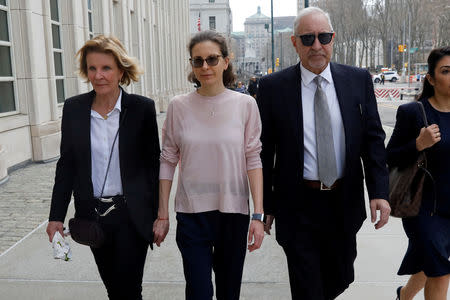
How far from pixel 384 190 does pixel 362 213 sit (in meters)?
0.20

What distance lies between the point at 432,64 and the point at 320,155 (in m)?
1.07

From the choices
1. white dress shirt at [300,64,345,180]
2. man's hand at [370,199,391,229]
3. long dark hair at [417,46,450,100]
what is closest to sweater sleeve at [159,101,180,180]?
white dress shirt at [300,64,345,180]

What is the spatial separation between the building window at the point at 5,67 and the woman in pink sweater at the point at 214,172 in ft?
27.3

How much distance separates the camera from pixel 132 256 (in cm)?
289

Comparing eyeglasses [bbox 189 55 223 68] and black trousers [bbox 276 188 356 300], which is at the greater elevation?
eyeglasses [bbox 189 55 223 68]

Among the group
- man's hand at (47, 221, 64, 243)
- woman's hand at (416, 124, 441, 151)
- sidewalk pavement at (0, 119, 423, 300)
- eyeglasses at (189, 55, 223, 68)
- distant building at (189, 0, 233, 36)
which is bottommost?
sidewalk pavement at (0, 119, 423, 300)

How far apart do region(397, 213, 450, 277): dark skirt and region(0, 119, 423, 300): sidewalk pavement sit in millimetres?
983

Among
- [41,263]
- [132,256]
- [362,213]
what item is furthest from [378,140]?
[41,263]

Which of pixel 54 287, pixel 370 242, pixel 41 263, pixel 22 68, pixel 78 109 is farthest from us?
pixel 22 68

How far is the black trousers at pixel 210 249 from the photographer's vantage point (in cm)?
279

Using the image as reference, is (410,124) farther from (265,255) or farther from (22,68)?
(22,68)

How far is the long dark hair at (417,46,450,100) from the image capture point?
3.22 meters

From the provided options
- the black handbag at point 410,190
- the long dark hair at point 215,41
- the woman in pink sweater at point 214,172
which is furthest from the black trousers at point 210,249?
the black handbag at point 410,190

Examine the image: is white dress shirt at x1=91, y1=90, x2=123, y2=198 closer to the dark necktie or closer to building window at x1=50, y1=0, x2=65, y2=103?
the dark necktie
